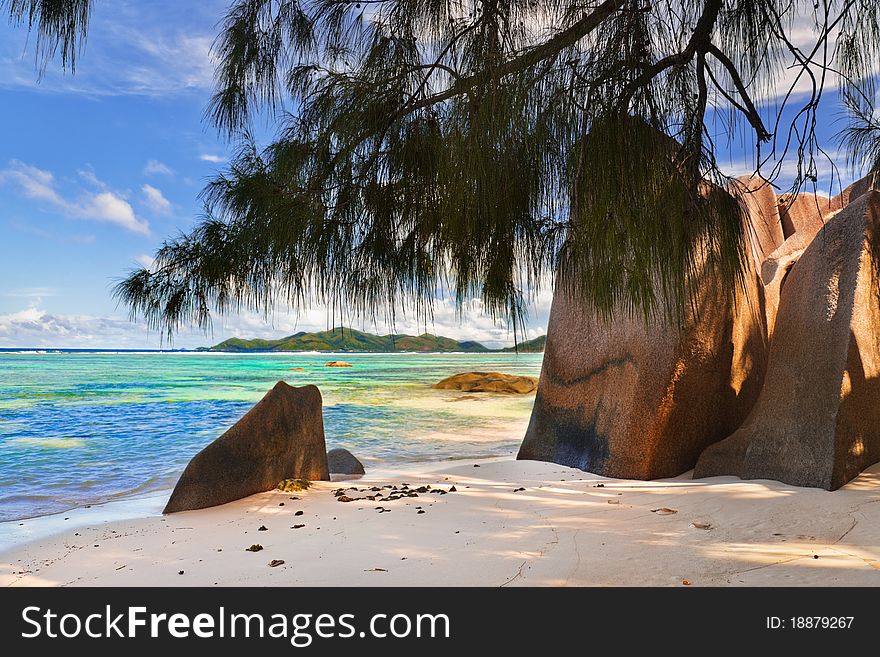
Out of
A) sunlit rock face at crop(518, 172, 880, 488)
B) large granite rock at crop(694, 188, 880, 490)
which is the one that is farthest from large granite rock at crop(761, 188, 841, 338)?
large granite rock at crop(694, 188, 880, 490)

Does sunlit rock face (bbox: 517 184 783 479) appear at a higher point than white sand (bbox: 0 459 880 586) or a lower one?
higher

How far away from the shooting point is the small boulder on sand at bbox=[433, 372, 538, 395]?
677 inches

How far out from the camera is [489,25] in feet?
7.80

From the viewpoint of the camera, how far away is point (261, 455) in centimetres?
428

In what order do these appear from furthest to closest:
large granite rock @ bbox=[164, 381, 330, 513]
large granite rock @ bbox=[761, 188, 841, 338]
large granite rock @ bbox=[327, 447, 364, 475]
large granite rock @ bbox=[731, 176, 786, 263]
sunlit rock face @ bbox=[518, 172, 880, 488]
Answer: large granite rock @ bbox=[731, 176, 786, 263] → large granite rock @ bbox=[327, 447, 364, 475] → large granite rock @ bbox=[761, 188, 841, 338] → large granite rock @ bbox=[164, 381, 330, 513] → sunlit rock face @ bbox=[518, 172, 880, 488]

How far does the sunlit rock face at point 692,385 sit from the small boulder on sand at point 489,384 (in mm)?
12001

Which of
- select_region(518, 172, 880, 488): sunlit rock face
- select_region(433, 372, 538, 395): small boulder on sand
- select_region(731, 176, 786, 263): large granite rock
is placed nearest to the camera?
select_region(518, 172, 880, 488): sunlit rock face

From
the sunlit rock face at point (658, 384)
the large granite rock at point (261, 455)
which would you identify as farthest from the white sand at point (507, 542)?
the sunlit rock face at point (658, 384)

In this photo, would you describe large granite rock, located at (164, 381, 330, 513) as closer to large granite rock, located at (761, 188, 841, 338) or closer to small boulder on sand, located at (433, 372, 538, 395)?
large granite rock, located at (761, 188, 841, 338)

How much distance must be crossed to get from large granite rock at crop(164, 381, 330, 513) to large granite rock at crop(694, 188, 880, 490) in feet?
9.52

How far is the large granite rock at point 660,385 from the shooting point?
4.30 meters
